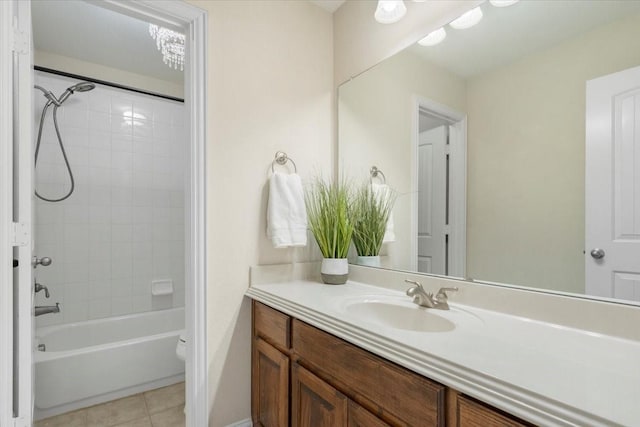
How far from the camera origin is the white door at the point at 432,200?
1.42 metres

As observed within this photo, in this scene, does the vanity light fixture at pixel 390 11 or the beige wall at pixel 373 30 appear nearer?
the beige wall at pixel 373 30

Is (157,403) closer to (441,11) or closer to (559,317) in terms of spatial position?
(559,317)

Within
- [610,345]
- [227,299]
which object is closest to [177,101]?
[227,299]

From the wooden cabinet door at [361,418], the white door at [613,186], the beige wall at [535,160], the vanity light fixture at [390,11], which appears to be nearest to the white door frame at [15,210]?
the wooden cabinet door at [361,418]

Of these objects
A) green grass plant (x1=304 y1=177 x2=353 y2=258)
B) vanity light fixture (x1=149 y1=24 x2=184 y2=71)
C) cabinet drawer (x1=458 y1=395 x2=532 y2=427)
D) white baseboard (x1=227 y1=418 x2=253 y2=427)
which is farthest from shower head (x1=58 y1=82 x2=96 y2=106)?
cabinet drawer (x1=458 y1=395 x2=532 y2=427)

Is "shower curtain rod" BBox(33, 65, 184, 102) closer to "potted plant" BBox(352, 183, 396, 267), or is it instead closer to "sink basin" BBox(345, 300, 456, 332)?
"potted plant" BBox(352, 183, 396, 267)

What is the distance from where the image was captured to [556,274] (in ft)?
3.42

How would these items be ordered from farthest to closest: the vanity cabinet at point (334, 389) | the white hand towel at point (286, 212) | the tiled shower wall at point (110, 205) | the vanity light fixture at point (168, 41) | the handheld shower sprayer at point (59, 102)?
the tiled shower wall at point (110, 205) → the handheld shower sprayer at point (59, 102) → the vanity light fixture at point (168, 41) → the white hand towel at point (286, 212) → the vanity cabinet at point (334, 389)

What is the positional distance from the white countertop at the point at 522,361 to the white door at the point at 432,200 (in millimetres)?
296

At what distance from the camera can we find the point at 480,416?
0.64 metres

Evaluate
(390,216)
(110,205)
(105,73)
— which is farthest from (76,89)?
(390,216)

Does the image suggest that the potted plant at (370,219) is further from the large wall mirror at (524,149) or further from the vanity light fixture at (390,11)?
the vanity light fixture at (390,11)

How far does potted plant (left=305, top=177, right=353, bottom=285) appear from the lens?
65.3 inches

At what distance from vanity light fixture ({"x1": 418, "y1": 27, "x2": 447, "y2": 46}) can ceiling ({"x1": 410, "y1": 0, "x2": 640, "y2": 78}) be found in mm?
17
